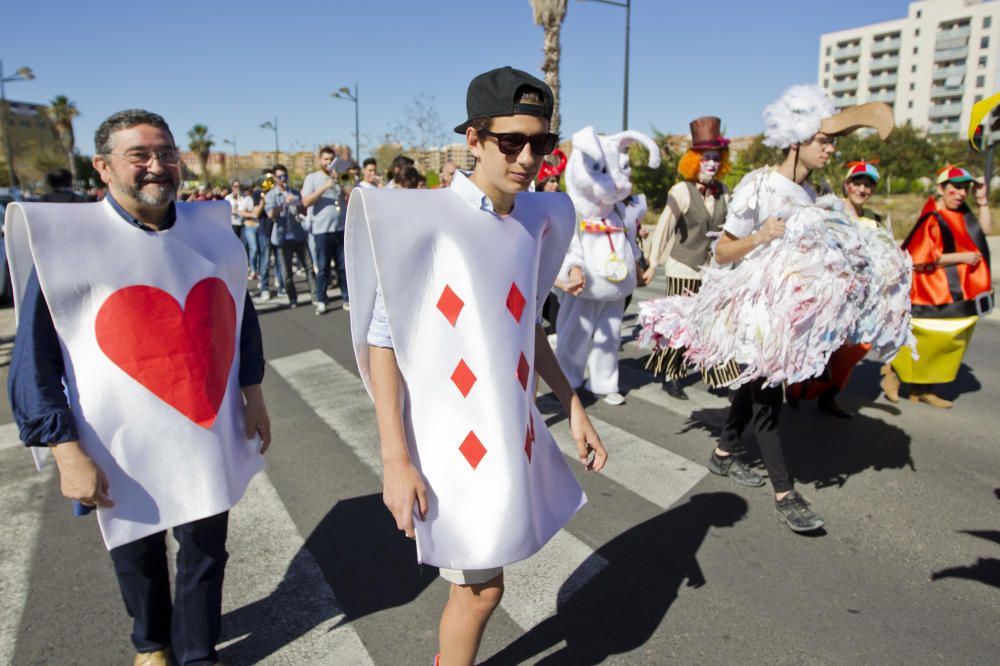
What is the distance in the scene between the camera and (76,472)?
6.40 feet

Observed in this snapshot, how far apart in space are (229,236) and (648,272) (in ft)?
12.3

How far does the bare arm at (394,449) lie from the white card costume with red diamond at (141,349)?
796 millimetres

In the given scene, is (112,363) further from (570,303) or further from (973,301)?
(973,301)

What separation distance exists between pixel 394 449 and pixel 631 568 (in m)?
1.79

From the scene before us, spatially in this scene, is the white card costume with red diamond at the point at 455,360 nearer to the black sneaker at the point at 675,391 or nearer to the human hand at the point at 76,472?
the human hand at the point at 76,472

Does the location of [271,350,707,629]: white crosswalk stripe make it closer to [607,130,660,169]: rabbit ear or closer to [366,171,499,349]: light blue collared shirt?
[366,171,499,349]: light blue collared shirt

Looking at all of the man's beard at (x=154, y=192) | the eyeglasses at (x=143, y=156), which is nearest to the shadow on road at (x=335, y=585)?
the man's beard at (x=154, y=192)

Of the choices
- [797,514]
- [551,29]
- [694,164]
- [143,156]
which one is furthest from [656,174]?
[143,156]

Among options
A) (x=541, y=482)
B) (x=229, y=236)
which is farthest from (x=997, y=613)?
(x=229, y=236)

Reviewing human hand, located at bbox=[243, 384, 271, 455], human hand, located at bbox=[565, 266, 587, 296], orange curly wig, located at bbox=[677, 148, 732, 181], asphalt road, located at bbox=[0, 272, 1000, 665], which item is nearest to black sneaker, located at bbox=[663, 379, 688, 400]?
asphalt road, located at bbox=[0, 272, 1000, 665]

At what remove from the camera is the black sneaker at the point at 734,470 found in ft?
12.8

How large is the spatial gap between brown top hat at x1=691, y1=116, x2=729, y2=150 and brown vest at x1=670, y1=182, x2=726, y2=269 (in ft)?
1.08

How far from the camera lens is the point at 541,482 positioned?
6.30 feet

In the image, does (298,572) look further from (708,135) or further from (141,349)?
(708,135)
